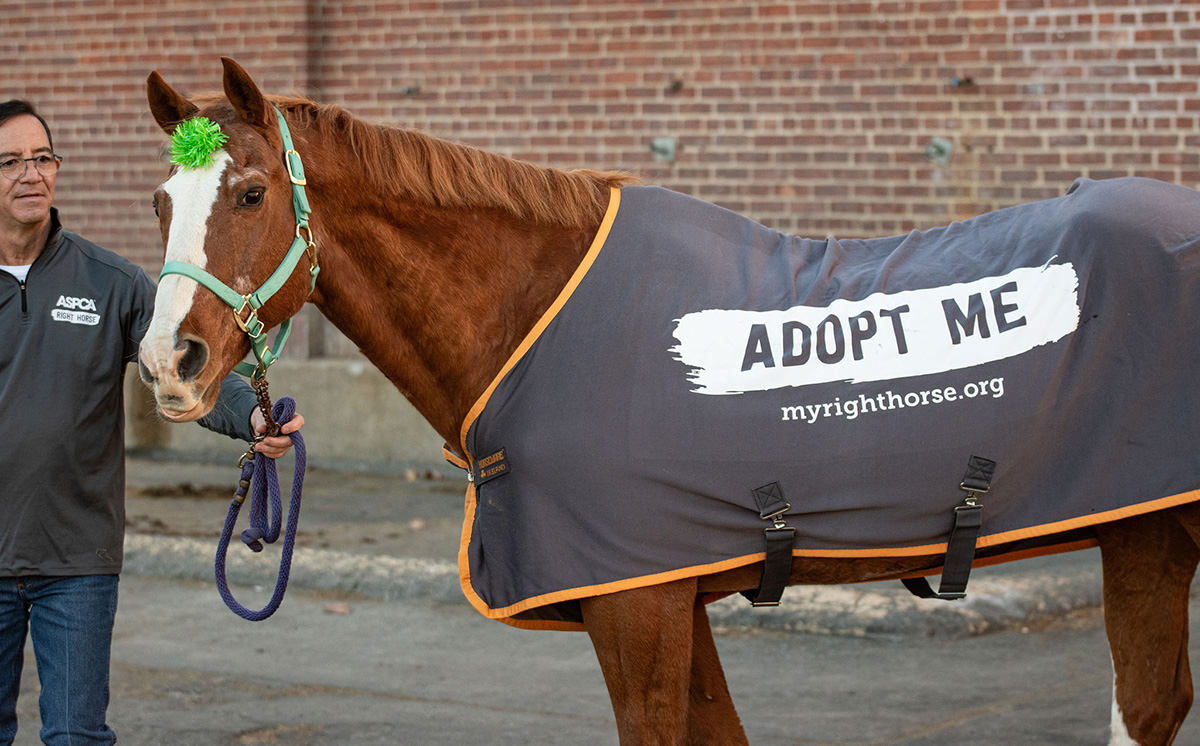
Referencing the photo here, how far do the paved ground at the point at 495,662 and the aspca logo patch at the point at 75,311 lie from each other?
67.0 inches

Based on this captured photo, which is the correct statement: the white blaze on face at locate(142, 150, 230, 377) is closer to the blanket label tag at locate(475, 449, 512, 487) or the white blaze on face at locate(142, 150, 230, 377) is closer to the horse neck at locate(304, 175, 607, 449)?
the horse neck at locate(304, 175, 607, 449)

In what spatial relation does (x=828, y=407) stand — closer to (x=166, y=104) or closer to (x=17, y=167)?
(x=166, y=104)

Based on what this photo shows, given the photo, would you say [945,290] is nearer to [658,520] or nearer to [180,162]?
[658,520]

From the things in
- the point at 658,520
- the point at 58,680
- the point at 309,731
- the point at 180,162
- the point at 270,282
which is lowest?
the point at 309,731

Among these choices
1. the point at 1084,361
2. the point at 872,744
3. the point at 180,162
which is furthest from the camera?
the point at 872,744

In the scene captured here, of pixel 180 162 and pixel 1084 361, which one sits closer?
pixel 180 162

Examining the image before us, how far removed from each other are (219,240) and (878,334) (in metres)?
1.48

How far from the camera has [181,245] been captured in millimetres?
2461

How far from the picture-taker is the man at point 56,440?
2.82m

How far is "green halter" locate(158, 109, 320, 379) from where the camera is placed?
2453 millimetres

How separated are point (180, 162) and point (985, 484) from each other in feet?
6.28

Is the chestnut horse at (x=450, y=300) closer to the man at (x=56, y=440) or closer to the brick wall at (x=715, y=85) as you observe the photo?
the man at (x=56, y=440)

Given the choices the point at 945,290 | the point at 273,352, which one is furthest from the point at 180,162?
the point at 945,290

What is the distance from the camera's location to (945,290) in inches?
109
